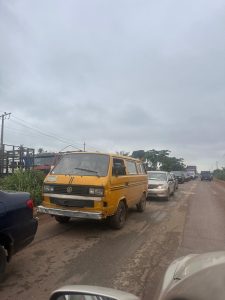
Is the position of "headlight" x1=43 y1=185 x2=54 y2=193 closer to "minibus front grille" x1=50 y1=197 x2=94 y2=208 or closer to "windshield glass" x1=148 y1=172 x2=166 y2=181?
"minibus front grille" x1=50 y1=197 x2=94 y2=208

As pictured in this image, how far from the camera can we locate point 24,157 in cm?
2039

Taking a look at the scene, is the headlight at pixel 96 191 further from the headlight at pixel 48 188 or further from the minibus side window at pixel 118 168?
the headlight at pixel 48 188

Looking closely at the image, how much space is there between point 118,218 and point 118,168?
136cm

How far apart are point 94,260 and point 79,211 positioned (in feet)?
7.80

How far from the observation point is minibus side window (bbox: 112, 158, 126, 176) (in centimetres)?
1021

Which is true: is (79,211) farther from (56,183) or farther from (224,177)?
(224,177)

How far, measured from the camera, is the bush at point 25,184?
1308 cm

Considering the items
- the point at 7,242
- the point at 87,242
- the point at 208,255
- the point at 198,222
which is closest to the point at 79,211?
the point at 87,242

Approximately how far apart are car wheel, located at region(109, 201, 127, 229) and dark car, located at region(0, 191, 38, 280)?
369 cm

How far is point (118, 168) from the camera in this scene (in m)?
10.5

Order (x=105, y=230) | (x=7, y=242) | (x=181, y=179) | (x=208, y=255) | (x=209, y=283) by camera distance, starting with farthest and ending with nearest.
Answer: (x=181, y=179)
(x=105, y=230)
(x=7, y=242)
(x=208, y=255)
(x=209, y=283)

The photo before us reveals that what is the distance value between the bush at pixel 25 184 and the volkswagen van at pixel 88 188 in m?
2.75

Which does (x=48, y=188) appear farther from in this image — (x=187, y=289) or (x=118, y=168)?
(x=187, y=289)

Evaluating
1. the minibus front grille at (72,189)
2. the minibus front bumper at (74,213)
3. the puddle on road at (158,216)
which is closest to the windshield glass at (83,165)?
the minibus front grille at (72,189)
